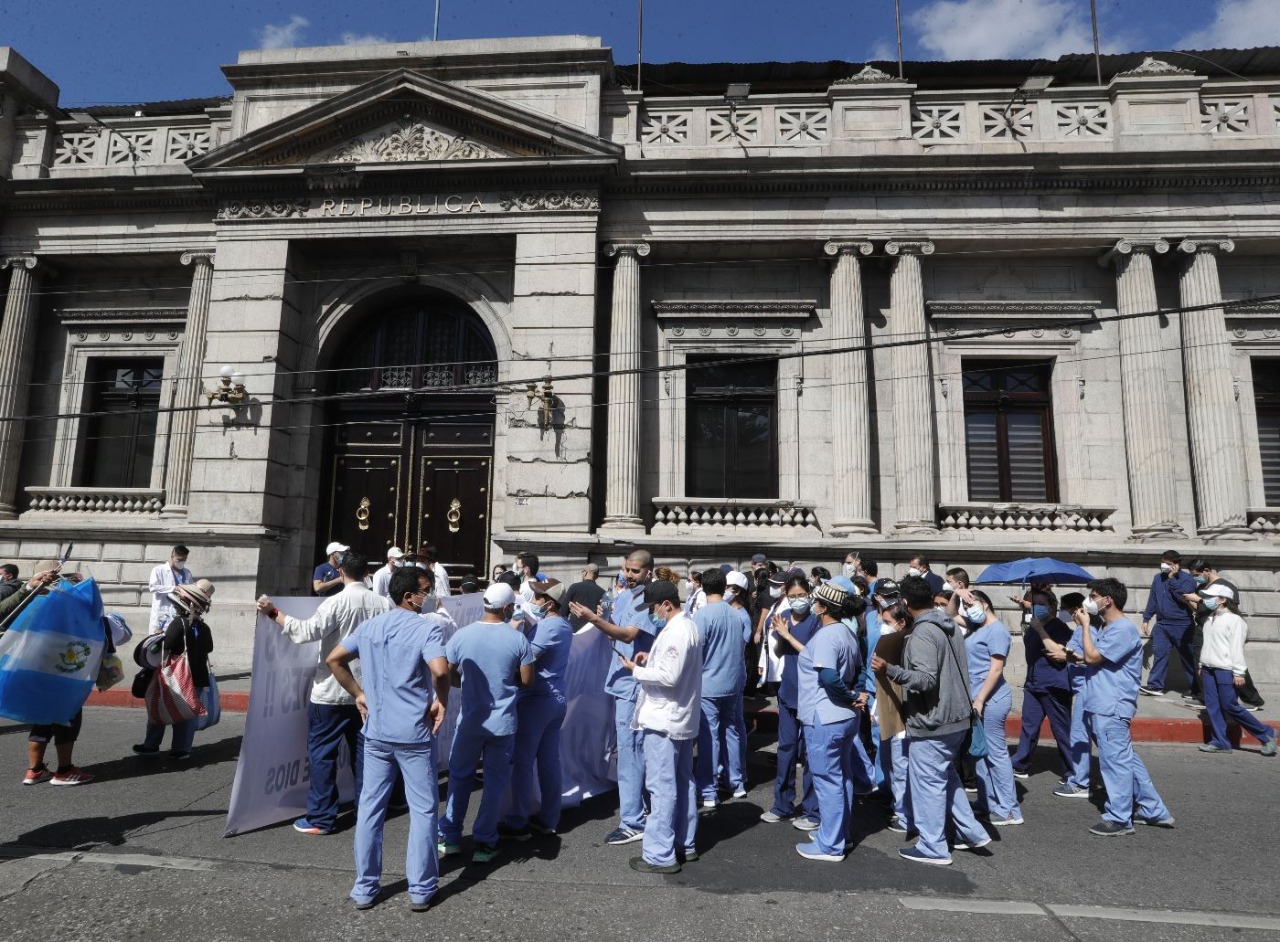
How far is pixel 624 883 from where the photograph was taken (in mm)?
4832

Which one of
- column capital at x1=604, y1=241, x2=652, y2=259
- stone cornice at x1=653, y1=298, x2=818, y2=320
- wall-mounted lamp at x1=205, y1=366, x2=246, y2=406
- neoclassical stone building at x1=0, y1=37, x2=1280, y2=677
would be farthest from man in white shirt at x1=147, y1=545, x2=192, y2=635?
stone cornice at x1=653, y1=298, x2=818, y2=320

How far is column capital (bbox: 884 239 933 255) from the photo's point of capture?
1426 cm

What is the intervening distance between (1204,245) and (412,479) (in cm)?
1581

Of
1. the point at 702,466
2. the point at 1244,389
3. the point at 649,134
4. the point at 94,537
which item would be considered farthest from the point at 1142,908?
the point at 94,537

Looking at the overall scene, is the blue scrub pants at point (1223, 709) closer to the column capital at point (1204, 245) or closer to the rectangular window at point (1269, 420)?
the rectangular window at point (1269, 420)

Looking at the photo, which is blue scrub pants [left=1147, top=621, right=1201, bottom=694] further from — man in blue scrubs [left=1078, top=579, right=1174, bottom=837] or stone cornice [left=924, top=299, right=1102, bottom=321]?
stone cornice [left=924, top=299, right=1102, bottom=321]

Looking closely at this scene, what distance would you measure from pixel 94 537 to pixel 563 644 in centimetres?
1307

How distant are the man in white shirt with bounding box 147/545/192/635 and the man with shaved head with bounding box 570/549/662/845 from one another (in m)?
5.51

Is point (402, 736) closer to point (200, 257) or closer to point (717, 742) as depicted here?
point (717, 742)

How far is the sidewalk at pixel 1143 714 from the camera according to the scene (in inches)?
370

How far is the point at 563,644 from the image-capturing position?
5641 mm

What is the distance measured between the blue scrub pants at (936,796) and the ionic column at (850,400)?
319 inches

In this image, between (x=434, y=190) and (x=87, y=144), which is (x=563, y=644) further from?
(x=87, y=144)

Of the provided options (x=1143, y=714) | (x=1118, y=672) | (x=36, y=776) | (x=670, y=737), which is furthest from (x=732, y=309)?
(x=36, y=776)
